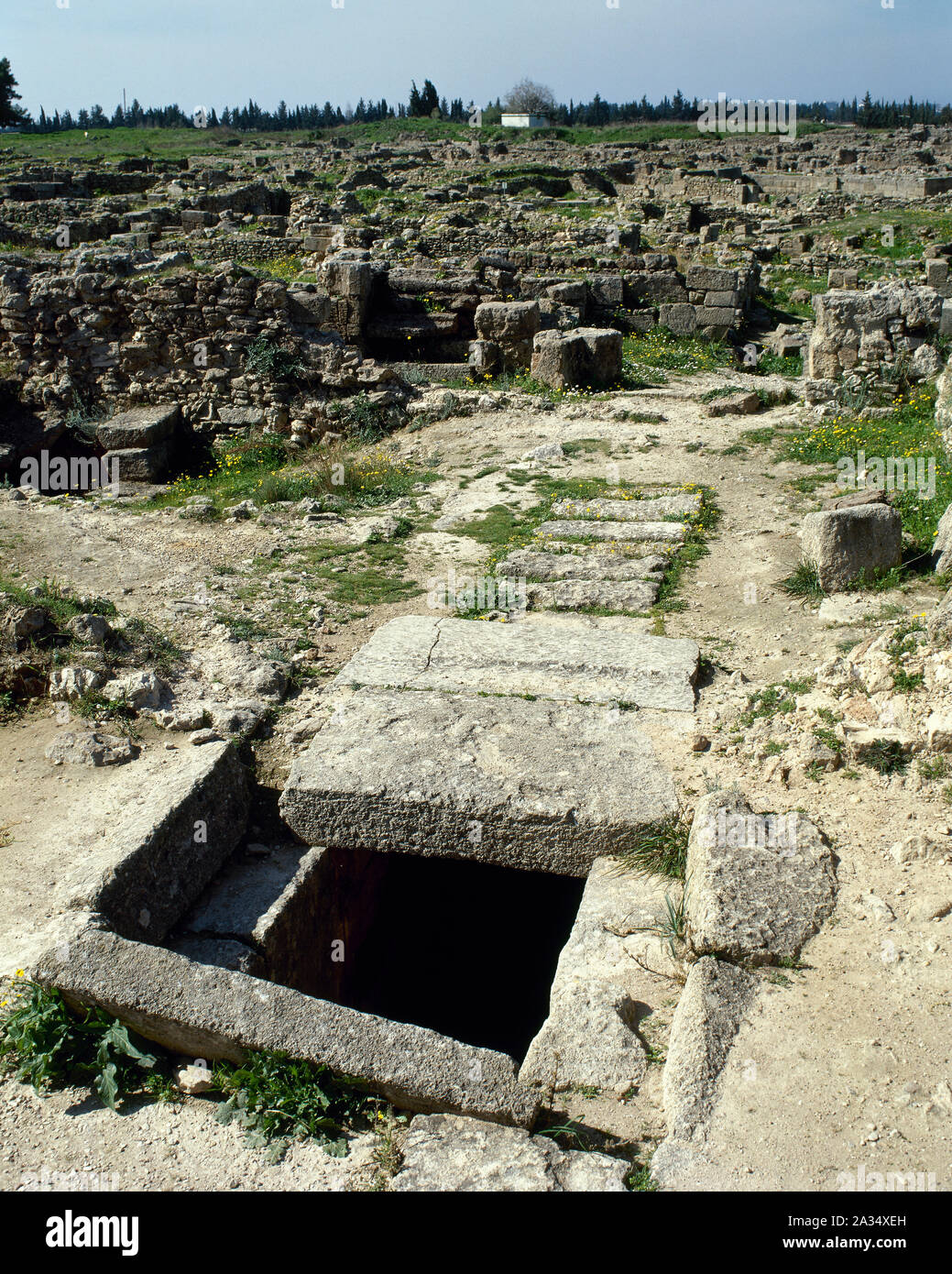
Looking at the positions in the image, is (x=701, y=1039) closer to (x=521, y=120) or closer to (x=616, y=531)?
(x=616, y=531)

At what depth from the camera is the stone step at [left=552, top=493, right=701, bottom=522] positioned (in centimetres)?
840

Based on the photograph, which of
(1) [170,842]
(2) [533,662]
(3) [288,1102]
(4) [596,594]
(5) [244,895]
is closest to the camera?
(3) [288,1102]

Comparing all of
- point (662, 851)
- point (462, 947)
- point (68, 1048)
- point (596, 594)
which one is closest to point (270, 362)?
point (596, 594)

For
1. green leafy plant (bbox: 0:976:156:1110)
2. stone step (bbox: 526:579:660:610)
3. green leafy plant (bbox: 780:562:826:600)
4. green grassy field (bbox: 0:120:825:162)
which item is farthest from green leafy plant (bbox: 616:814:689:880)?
green grassy field (bbox: 0:120:825:162)

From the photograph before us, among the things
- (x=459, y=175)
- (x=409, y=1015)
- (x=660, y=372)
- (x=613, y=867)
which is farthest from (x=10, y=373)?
(x=459, y=175)

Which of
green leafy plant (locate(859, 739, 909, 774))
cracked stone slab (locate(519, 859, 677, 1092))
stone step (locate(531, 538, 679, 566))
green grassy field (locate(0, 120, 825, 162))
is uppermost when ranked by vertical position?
green grassy field (locate(0, 120, 825, 162))

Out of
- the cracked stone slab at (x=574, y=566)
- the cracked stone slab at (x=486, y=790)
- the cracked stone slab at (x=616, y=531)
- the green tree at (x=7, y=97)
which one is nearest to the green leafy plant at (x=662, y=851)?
the cracked stone slab at (x=486, y=790)

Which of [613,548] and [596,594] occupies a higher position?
[613,548]

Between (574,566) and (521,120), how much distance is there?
64.3m

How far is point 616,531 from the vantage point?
8109 mm

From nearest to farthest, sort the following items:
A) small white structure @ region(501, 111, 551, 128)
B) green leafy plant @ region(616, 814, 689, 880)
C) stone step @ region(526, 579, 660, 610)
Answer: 1. green leafy plant @ region(616, 814, 689, 880)
2. stone step @ region(526, 579, 660, 610)
3. small white structure @ region(501, 111, 551, 128)

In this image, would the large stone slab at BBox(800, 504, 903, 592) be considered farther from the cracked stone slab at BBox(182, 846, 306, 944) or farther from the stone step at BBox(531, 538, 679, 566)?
the cracked stone slab at BBox(182, 846, 306, 944)

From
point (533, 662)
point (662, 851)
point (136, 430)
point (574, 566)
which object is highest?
point (136, 430)

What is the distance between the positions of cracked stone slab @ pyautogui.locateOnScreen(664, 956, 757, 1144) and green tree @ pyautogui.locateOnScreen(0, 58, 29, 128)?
57260mm
